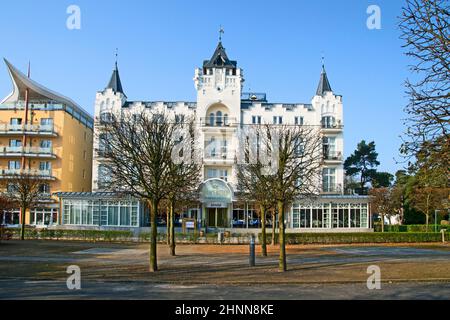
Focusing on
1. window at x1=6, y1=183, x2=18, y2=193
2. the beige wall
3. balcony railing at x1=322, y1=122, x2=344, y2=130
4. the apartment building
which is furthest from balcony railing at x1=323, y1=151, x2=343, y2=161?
window at x1=6, y1=183, x2=18, y2=193

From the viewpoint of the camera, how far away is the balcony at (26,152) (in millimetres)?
52250

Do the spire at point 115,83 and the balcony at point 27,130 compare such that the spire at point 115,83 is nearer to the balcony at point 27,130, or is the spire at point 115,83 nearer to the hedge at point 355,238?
the balcony at point 27,130

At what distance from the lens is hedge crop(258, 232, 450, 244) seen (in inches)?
1377

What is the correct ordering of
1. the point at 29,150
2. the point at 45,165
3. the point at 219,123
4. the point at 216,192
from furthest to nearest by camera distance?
the point at 219,123 → the point at 45,165 → the point at 29,150 → the point at 216,192

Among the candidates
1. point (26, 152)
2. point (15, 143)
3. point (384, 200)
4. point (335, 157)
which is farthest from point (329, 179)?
point (15, 143)

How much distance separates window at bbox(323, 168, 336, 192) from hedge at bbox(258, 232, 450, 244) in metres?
17.3

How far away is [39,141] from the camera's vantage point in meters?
54.0

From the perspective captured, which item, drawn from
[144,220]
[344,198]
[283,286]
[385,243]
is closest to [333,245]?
[385,243]

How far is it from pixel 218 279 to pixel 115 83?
45.2m

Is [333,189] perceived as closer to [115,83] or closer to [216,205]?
[216,205]

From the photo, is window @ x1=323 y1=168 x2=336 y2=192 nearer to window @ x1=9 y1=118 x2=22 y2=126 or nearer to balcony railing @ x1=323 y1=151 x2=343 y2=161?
balcony railing @ x1=323 y1=151 x2=343 y2=161

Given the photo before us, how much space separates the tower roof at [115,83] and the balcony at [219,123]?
455 inches

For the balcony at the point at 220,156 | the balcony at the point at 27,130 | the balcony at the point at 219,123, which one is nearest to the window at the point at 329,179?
the balcony at the point at 220,156

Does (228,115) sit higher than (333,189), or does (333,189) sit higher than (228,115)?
(228,115)
